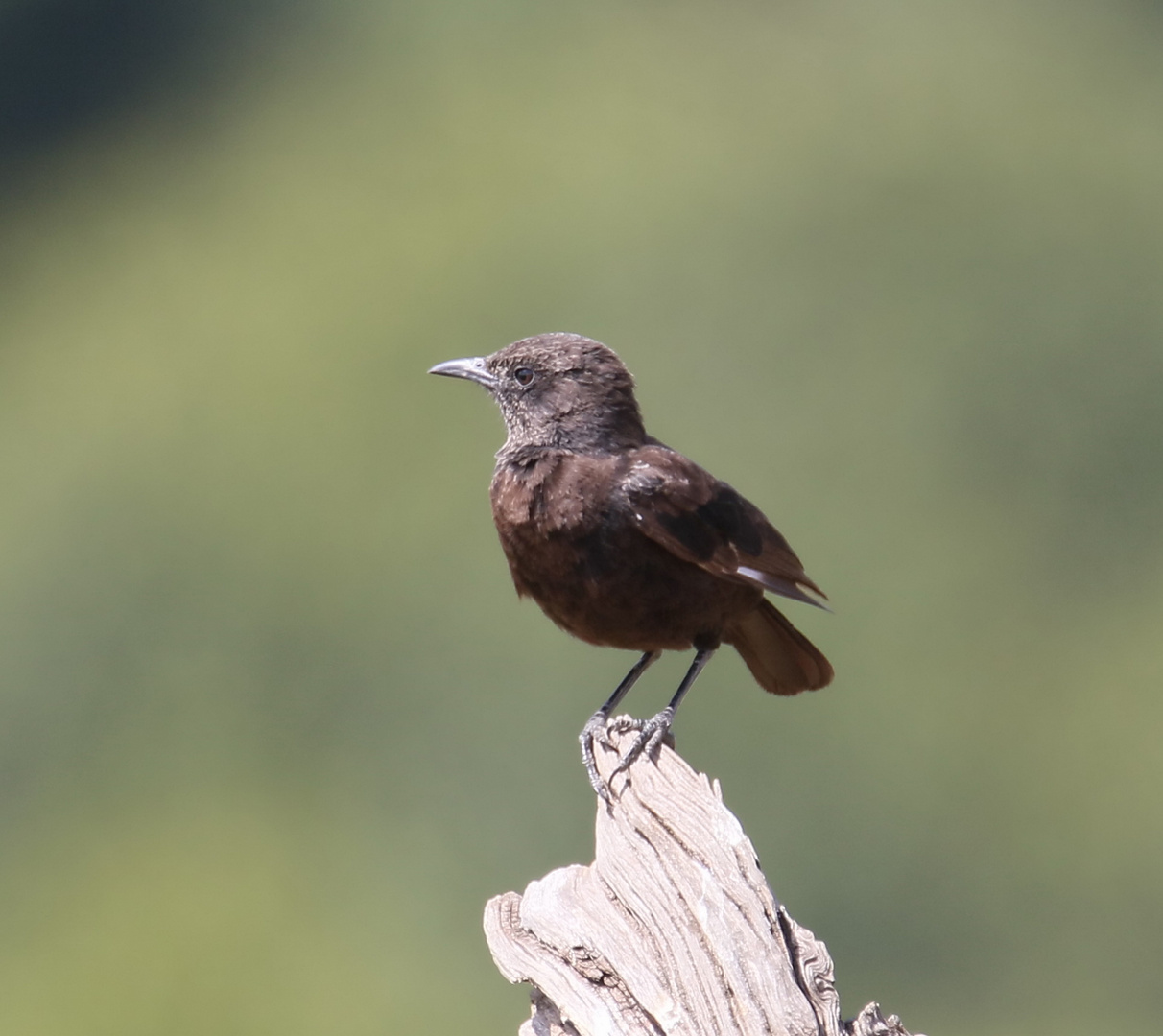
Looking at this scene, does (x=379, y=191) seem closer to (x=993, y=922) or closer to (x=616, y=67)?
(x=616, y=67)

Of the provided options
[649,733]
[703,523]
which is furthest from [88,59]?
[649,733]

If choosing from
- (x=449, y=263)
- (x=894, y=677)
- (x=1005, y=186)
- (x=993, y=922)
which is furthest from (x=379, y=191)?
(x=993, y=922)

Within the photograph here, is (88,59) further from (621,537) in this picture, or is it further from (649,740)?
(649,740)

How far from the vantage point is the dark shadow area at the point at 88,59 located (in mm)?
16500

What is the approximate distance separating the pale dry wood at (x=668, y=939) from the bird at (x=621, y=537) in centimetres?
34

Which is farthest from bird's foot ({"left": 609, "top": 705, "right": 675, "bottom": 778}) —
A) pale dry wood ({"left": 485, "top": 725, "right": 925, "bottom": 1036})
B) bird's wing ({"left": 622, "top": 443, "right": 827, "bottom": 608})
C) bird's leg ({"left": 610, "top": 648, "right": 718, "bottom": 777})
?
bird's wing ({"left": 622, "top": 443, "right": 827, "bottom": 608})

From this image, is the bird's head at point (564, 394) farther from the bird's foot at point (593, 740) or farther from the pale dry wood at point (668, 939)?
the pale dry wood at point (668, 939)

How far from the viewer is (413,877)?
37.8ft

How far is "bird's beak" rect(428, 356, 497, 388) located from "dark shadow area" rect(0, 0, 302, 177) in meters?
12.7

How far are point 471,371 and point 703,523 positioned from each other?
3.71ft

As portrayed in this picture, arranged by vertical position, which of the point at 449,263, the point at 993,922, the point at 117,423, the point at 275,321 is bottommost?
the point at 993,922

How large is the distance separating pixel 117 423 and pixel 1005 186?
8.49 m

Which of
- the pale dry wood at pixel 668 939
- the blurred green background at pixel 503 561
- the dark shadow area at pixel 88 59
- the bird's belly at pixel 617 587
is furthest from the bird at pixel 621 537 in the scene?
the dark shadow area at pixel 88 59

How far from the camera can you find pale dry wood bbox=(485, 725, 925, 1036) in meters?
3.52
